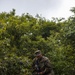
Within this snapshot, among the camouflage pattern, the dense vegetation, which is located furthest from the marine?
the dense vegetation

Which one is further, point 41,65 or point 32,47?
point 32,47

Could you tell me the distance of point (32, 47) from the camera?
19.6 meters

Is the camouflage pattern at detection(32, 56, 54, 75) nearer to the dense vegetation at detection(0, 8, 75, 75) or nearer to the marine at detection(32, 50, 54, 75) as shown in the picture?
the marine at detection(32, 50, 54, 75)

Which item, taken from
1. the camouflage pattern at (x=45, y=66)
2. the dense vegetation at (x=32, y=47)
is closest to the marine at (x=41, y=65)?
the camouflage pattern at (x=45, y=66)

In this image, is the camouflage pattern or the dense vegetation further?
the dense vegetation

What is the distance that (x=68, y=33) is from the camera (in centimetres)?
1477

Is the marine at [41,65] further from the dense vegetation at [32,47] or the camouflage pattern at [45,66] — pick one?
the dense vegetation at [32,47]

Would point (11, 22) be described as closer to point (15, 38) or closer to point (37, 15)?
point (15, 38)

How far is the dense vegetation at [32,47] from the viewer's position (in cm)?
1133

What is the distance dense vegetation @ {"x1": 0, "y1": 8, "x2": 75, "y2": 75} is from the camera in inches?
446

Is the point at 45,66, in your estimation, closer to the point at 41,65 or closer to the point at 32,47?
the point at 41,65

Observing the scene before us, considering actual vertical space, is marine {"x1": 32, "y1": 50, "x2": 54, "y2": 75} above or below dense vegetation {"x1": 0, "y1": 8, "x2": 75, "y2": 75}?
below

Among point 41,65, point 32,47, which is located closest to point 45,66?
point 41,65

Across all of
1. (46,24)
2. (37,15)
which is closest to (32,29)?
(46,24)
